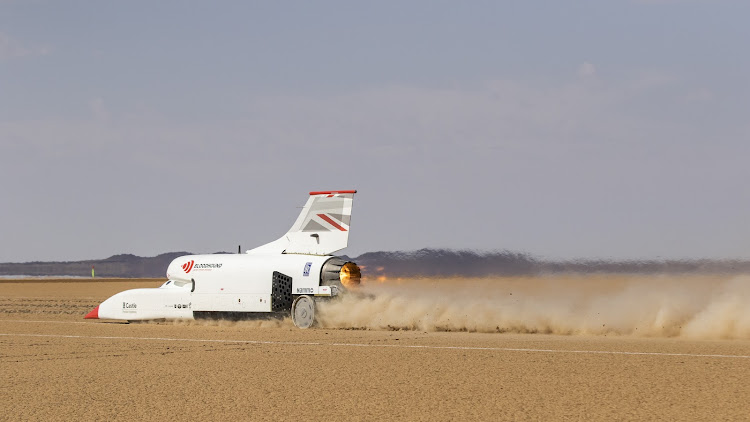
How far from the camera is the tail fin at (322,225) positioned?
3538 cm

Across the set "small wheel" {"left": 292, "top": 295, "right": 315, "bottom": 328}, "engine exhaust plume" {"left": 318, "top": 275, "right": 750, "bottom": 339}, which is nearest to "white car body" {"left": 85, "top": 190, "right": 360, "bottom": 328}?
"small wheel" {"left": 292, "top": 295, "right": 315, "bottom": 328}

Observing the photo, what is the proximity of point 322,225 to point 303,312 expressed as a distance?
3.70 meters

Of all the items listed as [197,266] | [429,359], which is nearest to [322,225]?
[197,266]

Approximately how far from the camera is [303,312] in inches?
1379

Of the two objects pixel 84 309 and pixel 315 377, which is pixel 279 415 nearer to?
pixel 315 377

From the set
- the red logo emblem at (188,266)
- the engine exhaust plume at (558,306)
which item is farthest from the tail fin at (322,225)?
the red logo emblem at (188,266)

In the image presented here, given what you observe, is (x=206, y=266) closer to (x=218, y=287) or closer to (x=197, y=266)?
(x=197, y=266)

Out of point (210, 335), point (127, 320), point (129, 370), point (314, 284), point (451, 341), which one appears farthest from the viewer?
point (127, 320)

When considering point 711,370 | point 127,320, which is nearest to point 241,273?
point 127,320

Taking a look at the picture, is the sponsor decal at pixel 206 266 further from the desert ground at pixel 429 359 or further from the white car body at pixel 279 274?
the desert ground at pixel 429 359

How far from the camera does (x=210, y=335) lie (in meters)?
30.9

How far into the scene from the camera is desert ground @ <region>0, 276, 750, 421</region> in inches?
585

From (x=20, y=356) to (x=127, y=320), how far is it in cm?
1693

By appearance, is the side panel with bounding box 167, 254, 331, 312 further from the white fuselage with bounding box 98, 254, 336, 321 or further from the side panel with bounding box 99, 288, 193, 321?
the side panel with bounding box 99, 288, 193, 321
